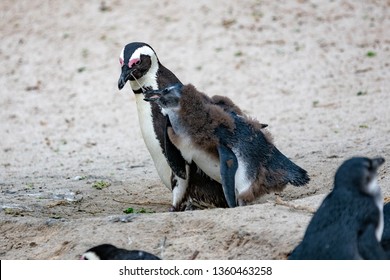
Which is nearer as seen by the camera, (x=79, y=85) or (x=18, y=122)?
(x=18, y=122)

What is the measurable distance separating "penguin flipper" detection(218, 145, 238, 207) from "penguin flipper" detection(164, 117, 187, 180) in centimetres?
40

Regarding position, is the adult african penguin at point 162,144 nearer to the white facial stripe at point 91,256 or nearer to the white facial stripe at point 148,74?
the white facial stripe at point 148,74

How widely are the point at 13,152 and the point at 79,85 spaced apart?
197 cm

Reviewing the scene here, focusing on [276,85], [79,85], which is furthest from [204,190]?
[79,85]

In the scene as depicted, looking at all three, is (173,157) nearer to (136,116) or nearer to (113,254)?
(113,254)

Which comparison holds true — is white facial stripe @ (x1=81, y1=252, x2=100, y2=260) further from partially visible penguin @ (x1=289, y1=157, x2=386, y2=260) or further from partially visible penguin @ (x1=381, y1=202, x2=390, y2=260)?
partially visible penguin @ (x1=381, y1=202, x2=390, y2=260)

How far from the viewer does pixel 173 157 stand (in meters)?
6.13

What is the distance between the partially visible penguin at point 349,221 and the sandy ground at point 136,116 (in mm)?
531

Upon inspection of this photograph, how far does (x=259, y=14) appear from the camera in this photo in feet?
39.3

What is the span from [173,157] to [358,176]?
1.92 metres

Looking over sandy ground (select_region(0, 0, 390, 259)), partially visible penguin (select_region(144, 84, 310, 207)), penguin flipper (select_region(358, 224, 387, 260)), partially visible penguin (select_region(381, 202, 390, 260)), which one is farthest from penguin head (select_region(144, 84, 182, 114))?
penguin flipper (select_region(358, 224, 387, 260))

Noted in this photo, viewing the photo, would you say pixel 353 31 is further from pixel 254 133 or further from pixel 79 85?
pixel 254 133

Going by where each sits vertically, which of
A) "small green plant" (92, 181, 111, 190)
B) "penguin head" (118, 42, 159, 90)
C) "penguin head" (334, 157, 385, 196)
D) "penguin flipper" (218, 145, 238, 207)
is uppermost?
"penguin head" (118, 42, 159, 90)

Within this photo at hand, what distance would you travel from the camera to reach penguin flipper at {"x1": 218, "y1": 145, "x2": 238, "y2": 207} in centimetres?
574
